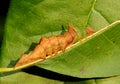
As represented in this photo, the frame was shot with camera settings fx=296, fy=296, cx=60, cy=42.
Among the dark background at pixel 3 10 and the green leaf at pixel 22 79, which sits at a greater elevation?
the dark background at pixel 3 10

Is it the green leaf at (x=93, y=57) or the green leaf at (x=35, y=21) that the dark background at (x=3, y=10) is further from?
the green leaf at (x=93, y=57)

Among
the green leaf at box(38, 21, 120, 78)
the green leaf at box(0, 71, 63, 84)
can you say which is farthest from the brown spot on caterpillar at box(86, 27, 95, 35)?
the green leaf at box(0, 71, 63, 84)

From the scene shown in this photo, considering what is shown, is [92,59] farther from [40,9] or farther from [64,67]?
[40,9]

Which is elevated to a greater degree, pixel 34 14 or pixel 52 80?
pixel 34 14

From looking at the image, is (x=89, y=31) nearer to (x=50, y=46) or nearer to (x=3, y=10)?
(x=50, y=46)

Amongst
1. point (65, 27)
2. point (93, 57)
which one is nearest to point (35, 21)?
point (65, 27)

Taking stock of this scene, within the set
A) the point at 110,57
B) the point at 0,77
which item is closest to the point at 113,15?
the point at 110,57

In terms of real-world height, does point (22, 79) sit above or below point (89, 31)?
below

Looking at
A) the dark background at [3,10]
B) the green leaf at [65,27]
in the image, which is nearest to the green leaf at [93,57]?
the green leaf at [65,27]
